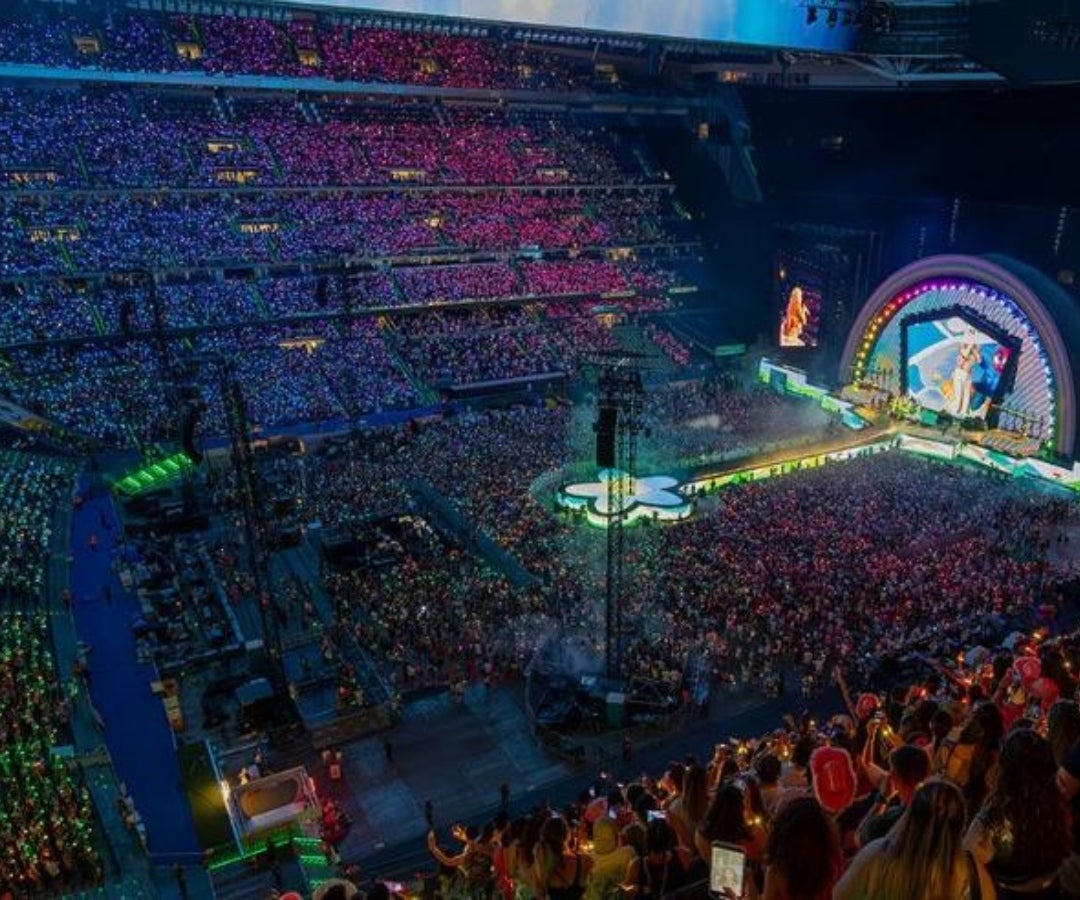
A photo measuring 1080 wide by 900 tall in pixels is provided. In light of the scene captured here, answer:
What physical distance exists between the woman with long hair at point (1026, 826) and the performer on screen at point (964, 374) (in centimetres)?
3393

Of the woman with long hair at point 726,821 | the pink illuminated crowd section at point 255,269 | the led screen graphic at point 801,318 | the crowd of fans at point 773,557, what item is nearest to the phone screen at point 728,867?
the woman with long hair at point 726,821

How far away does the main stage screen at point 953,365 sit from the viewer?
109 feet

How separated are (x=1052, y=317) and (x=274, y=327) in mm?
32641

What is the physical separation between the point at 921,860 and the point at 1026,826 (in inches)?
34.3

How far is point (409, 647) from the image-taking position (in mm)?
Result: 19625

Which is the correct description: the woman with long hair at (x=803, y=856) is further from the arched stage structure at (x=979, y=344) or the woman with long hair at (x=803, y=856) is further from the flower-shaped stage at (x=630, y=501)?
the arched stage structure at (x=979, y=344)

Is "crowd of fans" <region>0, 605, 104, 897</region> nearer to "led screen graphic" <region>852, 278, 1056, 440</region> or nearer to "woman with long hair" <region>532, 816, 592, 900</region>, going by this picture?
"woman with long hair" <region>532, 816, 592, 900</region>

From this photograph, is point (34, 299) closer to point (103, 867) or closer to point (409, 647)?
point (409, 647)

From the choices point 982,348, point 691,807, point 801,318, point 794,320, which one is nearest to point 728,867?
point 691,807

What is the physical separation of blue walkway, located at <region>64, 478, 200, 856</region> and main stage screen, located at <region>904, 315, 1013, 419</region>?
30.7 m

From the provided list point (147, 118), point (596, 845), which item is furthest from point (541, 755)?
point (147, 118)

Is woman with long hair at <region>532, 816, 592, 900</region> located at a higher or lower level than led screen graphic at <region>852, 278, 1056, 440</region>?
higher

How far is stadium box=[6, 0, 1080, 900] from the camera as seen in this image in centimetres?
823

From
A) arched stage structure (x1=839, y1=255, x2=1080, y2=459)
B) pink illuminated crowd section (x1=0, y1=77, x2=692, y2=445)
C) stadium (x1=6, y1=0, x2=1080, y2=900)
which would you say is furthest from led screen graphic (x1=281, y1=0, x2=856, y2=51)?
pink illuminated crowd section (x1=0, y1=77, x2=692, y2=445)
